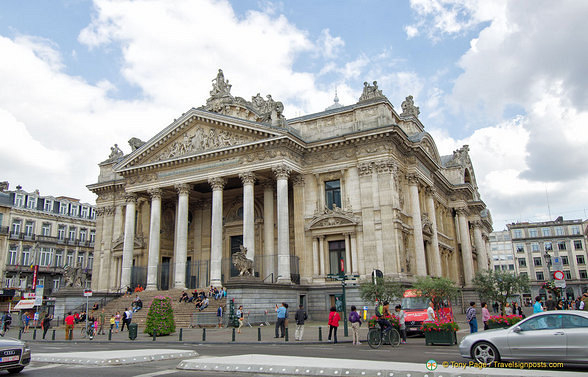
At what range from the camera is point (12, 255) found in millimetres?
54188

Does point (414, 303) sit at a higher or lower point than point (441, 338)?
higher

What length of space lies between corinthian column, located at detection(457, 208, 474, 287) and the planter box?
33.3m

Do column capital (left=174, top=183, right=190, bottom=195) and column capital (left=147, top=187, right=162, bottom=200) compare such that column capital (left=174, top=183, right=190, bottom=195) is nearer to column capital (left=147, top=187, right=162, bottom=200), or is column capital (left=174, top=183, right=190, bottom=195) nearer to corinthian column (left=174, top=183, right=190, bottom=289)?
corinthian column (left=174, top=183, right=190, bottom=289)

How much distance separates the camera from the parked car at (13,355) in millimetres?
11422

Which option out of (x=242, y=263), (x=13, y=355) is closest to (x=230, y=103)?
(x=242, y=263)

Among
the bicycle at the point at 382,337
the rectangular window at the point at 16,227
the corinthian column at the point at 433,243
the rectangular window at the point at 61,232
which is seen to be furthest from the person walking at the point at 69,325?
the rectangular window at the point at 61,232

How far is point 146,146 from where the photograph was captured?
39375 mm

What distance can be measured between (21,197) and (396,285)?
4981 centimetres

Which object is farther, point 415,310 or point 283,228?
point 283,228

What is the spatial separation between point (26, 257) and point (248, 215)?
116 feet

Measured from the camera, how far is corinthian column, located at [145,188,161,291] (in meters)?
37.1

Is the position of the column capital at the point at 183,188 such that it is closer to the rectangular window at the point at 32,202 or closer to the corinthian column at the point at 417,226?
the corinthian column at the point at 417,226

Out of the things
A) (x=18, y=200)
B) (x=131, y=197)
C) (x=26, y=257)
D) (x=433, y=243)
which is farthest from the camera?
(x=18, y=200)

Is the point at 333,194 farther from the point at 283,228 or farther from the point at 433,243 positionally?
the point at 433,243
